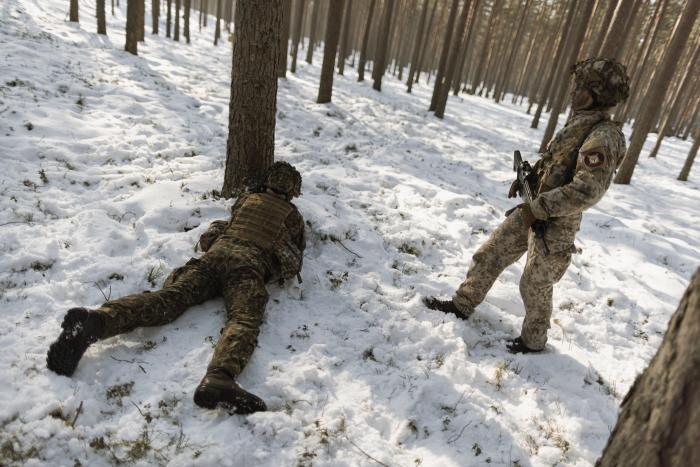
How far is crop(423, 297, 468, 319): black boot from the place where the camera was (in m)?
4.06

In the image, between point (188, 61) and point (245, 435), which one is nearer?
point (245, 435)

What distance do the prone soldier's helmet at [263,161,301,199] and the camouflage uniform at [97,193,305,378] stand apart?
0.39 ft

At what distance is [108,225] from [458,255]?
435 centimetres

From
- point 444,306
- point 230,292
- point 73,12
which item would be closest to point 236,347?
point 230,292

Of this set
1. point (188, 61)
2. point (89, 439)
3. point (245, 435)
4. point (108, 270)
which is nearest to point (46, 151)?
point (108, 270)

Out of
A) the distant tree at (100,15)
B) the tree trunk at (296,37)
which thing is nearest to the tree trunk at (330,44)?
the tree trunk at (296,37)

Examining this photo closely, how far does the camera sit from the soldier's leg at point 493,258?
3.77 m

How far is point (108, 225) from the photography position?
4266mm

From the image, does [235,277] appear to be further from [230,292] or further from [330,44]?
[330,44]

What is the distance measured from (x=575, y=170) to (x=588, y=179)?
23 centimetres

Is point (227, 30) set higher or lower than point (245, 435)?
higher

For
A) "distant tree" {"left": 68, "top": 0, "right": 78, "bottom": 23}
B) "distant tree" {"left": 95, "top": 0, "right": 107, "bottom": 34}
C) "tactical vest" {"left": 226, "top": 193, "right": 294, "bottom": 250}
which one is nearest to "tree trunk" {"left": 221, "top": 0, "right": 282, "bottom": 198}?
"tactical vest" {"left": 226, "top": 193, "right": 294, "bottom": 250}

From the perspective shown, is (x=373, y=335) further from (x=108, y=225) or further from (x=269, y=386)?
(x=108, y=225)

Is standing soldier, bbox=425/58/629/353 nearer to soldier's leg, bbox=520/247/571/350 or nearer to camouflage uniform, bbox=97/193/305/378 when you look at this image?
soldier's leg, bbox=520/247/571/350
